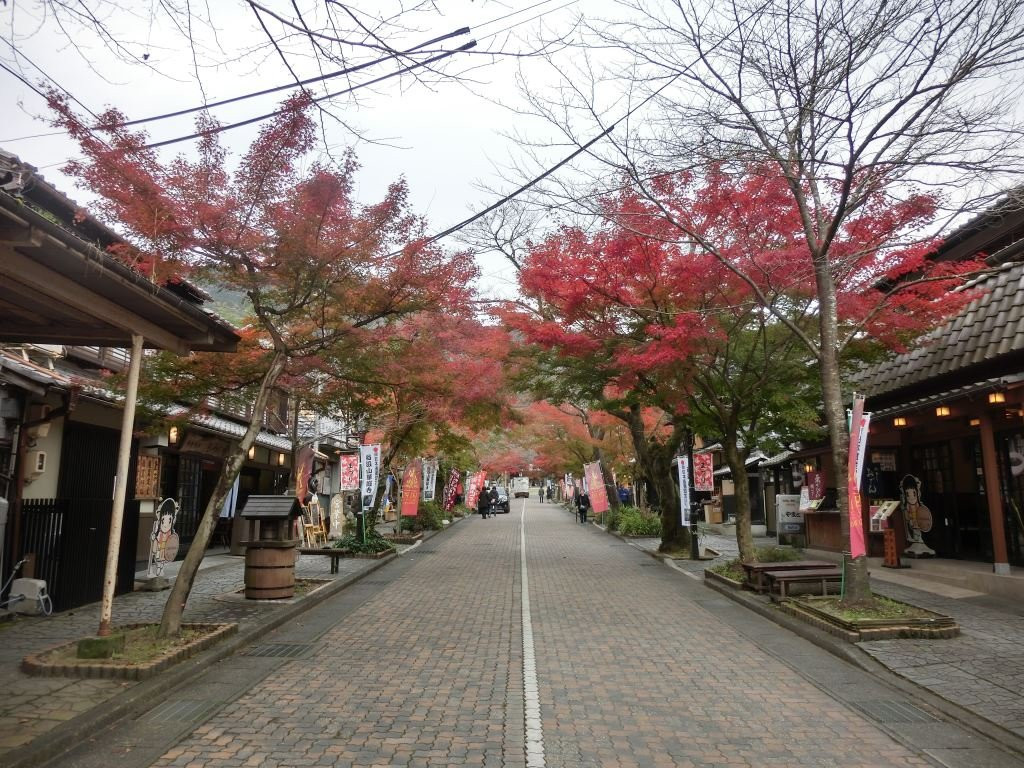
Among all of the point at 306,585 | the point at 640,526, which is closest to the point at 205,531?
the point at 306,585

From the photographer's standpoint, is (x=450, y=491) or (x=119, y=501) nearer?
(x=119, y=501)

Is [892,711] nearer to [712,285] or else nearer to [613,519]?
[712,285]

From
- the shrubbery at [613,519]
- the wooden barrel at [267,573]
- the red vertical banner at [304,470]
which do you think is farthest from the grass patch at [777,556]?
the shrubbery at [613,519]

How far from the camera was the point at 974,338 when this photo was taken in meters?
13.0

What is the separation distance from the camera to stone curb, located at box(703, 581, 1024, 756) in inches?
218

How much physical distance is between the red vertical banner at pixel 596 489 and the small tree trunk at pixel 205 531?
1903 cm

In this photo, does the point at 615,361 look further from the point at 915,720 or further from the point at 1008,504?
the point at 915,720

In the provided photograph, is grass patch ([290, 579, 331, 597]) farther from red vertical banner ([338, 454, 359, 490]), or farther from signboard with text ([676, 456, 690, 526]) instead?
signboard with text ([676, 456, 690, 526])

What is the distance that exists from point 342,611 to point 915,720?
27.0 feet

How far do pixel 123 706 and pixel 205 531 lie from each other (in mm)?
3050

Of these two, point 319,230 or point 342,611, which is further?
point 342,611

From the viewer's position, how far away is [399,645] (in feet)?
29.0

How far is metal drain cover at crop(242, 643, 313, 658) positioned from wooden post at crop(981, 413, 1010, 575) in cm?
1072

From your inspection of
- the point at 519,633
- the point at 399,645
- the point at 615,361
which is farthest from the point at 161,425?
the point at 615,361
